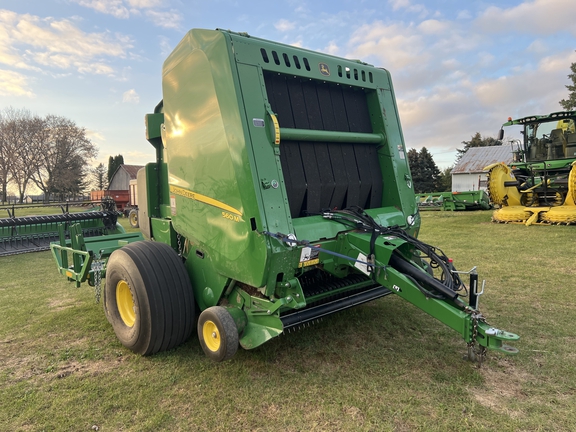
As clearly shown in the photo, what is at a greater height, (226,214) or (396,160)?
(396,160)

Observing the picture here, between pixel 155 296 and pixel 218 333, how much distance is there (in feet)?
2.30

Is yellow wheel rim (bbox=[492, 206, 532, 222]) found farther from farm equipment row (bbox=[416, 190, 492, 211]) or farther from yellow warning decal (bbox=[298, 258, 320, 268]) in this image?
yellow warning decal (bbox=[298, 258, 320, 268])

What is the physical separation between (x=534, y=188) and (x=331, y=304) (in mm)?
10655

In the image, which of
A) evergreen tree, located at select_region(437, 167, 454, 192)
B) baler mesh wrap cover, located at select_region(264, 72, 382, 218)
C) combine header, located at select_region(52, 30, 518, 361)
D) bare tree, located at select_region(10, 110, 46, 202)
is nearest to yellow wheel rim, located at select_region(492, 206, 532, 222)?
combine header, located at select_region(52, 30, 518, 361)

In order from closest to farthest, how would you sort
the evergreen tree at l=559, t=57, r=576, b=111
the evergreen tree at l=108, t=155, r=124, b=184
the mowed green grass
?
the mowed green grass, the evergreen tree at l=559, t=57, r=576, b=111, the evergreen tree at l=108, t=155, r=124, b=184

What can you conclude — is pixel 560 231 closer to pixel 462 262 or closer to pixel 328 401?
pixel 462 262

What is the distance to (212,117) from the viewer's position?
306 centimetres

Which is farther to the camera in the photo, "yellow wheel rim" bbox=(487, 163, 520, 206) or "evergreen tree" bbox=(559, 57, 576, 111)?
"evergreen tree" bbox=(559, 57, 576, 111)

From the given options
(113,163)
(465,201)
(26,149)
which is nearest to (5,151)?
(26,149)

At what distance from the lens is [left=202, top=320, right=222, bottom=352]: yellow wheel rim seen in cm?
287

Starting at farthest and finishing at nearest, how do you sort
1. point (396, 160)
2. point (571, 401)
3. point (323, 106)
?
point (396, 160) < point (323, 106) < point (571, 401)

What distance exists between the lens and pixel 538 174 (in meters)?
11.5

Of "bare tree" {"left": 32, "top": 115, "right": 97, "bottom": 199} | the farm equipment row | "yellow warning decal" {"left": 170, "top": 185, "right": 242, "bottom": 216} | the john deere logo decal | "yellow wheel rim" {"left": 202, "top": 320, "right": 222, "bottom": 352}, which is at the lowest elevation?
"yellow wheel rim" {"left": 202, "top": 320, "right": 222, "bottom": 352}

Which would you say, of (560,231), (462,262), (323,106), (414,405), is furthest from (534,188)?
(414,405)
